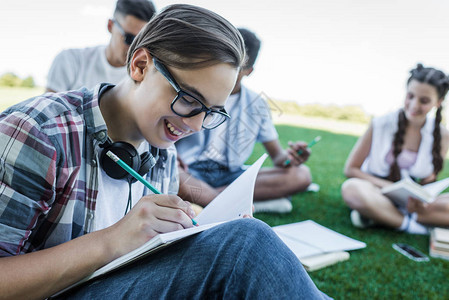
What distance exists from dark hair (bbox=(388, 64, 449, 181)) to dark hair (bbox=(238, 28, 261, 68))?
1380 mm

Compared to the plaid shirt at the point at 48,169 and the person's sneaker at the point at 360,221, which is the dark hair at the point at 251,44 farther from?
the plaid shirt at the point at 48,169

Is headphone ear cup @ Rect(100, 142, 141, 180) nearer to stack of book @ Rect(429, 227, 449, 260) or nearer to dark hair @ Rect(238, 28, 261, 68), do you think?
dark hair @ Rect(238, 28, 261, 68)

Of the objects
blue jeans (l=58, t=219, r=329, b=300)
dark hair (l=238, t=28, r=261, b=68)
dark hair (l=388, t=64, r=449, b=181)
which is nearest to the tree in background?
dark hair (l=238, t=28, r=261, b=68)

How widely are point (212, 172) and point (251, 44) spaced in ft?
3.09

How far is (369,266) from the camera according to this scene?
2119 millimetres

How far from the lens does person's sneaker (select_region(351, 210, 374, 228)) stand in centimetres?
283

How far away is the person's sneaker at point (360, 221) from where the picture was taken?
2828mm

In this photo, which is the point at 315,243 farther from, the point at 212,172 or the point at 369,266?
the point at 212,172

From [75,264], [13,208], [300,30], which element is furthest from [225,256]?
[300,30]

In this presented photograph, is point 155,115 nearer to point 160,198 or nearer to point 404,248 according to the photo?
point 160,198

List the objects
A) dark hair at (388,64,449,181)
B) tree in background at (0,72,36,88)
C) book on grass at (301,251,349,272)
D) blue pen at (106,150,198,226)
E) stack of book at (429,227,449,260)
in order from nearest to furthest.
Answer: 1. blue pen at (106,150,198,226)
2. book on grass at (301,251,349,272)
3. stack of book at (429,227,449,260)
4. dark hair at (388,64,449,181)
5. tree in background at (0,72,36,88)

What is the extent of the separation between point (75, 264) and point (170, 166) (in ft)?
2.04

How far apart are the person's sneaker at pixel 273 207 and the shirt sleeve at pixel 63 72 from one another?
5.55ft

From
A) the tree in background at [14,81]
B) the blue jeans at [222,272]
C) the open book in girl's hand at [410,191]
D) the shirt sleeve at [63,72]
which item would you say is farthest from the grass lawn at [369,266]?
the tree in background at [14,81]
